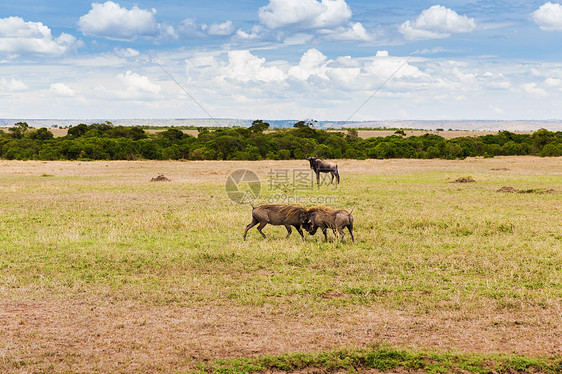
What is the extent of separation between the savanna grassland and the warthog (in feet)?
1.33

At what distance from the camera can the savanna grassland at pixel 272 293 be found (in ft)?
20.3

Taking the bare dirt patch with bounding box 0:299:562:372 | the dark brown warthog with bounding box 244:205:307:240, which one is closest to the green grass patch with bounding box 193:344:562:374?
the bare dirt patch with bounding box 0:299:562:372

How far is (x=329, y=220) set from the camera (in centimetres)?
1218

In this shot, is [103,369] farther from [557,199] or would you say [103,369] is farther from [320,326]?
[557,199]

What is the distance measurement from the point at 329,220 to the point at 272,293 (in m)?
4.08

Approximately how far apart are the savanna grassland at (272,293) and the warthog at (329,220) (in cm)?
41

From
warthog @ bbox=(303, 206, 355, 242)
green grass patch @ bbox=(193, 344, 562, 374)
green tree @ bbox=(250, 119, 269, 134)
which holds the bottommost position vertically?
green grass patch @ bbox=(193, 344, 562, 374)

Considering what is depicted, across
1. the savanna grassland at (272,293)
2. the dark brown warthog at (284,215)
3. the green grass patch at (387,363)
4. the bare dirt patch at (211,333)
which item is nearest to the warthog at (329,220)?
the dark brown warthog at (284,215)

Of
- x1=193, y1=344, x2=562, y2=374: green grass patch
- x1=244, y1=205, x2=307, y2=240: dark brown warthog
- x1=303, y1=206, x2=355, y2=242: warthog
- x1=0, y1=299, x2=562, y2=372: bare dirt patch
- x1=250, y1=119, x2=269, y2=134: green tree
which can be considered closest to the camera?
x1=193, y1=344, x2=562, y2=374: green grass patch

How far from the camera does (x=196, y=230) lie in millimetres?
14352

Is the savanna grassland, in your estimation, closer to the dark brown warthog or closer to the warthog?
the warthog

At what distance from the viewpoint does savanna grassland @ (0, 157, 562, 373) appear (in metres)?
6.18

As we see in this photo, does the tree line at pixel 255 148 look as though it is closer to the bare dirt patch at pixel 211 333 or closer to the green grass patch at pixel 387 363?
the bare dirt patch at pixel 211 333

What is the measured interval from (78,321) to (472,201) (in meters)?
18.0
